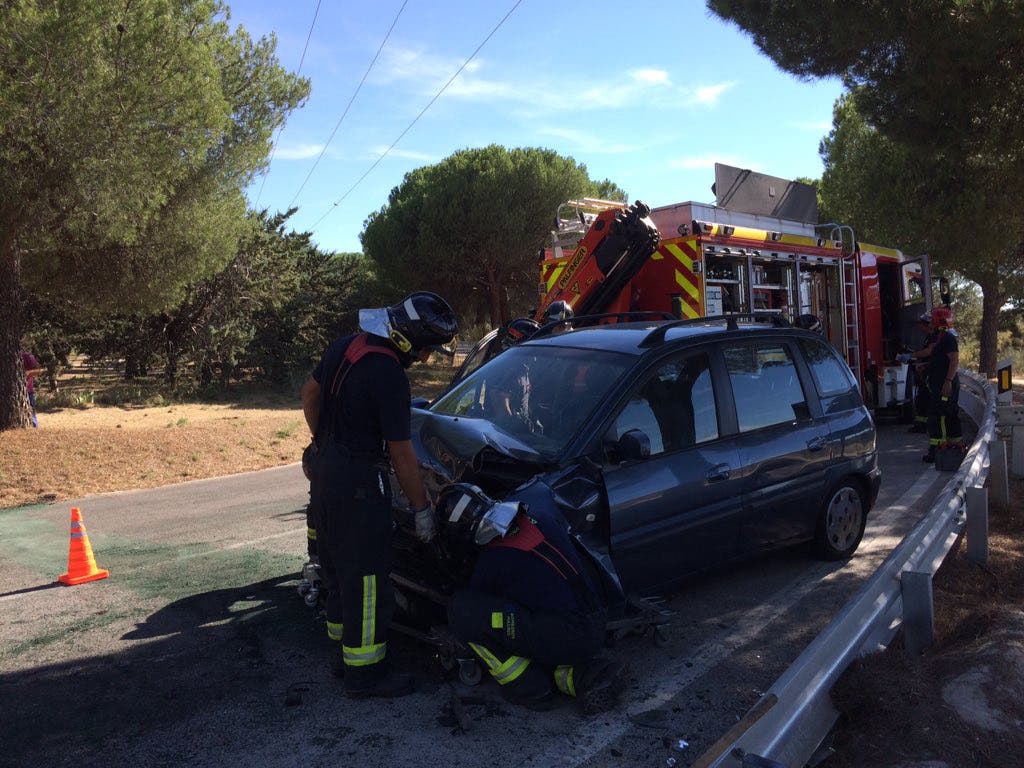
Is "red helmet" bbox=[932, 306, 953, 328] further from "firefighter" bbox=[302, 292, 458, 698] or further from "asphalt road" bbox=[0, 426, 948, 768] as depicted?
"firefighter" bbox=[302, 292, 458, 698]

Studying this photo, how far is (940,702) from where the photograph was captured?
302 centimetres

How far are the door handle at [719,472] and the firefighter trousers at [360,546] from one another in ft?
6.08

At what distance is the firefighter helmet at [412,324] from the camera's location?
3688 mm

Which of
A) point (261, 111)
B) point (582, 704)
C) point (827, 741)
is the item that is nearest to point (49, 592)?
point (582, 704)

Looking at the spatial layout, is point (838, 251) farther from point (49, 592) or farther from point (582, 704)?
point (49, 592)

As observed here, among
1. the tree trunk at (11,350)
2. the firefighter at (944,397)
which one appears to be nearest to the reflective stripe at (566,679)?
the firefighter at (944,397)

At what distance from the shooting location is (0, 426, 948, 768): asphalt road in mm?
3154

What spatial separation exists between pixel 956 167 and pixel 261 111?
12.0 meters

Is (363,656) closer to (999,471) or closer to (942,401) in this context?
(999,471)

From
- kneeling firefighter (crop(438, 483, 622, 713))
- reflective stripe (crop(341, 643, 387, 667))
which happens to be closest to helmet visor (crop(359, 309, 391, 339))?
kneeling firefighter (crop(438, 483, 622, 713))

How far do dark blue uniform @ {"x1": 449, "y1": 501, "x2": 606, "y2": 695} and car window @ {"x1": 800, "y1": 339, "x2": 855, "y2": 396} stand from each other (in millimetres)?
2834

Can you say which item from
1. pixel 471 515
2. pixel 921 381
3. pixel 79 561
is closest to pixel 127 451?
pixel 79 561

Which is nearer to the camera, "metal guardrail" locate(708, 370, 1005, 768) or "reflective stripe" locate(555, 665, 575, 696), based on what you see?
"metal guardrail" locate(708, 370, 1005, 768)

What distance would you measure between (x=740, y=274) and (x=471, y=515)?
679cm
